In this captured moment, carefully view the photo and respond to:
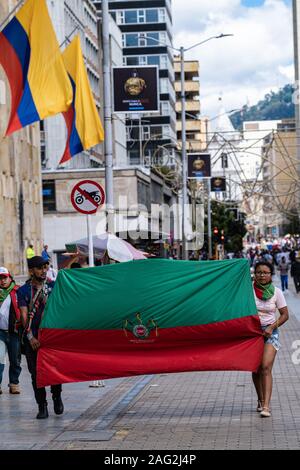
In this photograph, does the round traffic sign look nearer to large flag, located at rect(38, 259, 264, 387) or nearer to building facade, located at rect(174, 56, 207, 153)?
large flag, located at rect(38, 259, 264, 387)

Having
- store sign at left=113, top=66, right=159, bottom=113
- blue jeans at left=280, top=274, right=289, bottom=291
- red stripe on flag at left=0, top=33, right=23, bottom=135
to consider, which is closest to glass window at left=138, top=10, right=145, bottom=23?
blue jeans at left=280, top=274, right=289, bottom=291

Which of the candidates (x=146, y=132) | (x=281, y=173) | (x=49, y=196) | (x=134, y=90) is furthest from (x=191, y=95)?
(x=134, y=90)

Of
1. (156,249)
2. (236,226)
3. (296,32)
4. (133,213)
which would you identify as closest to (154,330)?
(156,249)

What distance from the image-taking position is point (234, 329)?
494 inches

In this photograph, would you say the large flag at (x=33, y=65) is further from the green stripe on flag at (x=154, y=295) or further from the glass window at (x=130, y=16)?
the glass window at (x=130, y=16)

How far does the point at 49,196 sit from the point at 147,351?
53.4 metres

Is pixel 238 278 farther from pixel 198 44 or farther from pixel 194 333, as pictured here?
pixel 198 44

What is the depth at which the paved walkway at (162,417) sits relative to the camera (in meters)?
10.7

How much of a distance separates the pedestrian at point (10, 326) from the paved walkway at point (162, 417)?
1.04 feet

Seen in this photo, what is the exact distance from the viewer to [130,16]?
123 metres

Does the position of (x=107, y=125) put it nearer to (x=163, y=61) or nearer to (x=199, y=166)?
(x=199, y=166)

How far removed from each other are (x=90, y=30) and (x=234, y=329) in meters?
74.7

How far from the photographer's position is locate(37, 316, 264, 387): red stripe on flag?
12.5m

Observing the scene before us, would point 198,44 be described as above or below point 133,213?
above
